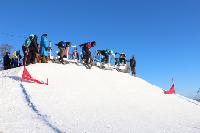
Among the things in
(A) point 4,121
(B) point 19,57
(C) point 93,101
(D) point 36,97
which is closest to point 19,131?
(A) point 4,121

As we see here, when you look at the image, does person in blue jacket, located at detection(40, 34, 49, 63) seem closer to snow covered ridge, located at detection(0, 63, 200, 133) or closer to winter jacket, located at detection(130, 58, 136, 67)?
snow covered ridge, located at detection(0, 63, 200, 133)

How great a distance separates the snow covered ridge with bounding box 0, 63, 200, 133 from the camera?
1045 centimetres

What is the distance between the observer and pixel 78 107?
13.8 m

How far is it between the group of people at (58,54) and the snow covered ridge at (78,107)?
4.42 ft

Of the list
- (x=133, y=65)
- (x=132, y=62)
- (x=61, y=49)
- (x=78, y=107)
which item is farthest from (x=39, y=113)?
(x=132, y=62)

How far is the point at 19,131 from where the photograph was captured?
9477 millimetres

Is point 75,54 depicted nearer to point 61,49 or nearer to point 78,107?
point 61,49

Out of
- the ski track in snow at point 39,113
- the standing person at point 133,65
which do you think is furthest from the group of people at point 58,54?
the ski track in snow at point 39,113

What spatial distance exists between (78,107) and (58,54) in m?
12.2

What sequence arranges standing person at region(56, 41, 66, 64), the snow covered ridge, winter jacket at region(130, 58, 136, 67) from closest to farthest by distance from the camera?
the snow covered ridge → standing person at region(56, 41, 66, 64) → winter jacket at region(130, 58, 136, 67)

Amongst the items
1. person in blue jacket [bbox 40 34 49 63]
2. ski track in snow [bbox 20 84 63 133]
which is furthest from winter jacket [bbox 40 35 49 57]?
ski track in snow [bbox 20 84 63 133]

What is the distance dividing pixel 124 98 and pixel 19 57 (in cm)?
1011

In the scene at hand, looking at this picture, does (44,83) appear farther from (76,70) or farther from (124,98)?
(76,70)

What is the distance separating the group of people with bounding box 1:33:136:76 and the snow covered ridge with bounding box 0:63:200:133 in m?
1.35
